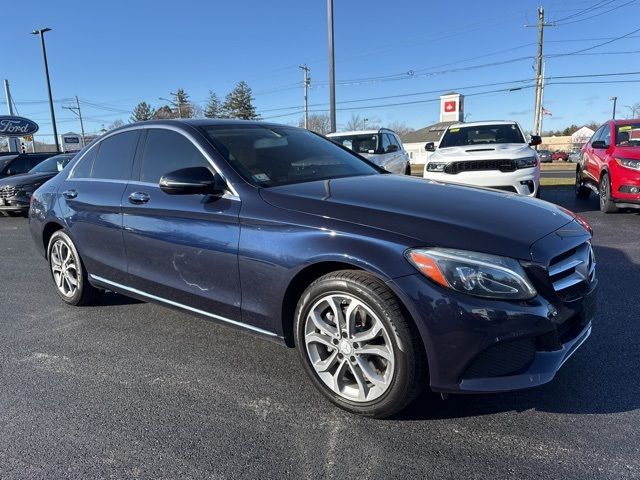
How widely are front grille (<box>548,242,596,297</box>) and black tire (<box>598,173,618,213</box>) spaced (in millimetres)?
6407

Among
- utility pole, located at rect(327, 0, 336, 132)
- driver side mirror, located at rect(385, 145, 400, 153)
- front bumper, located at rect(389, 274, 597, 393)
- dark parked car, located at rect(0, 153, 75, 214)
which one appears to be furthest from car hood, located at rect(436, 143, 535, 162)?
utility pole, located at rect(327, 0, 336, 132)

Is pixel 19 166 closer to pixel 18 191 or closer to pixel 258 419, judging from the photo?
pixel 18 191

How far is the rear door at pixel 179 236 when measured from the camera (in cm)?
306

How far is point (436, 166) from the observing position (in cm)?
858

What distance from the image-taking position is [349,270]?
2561 millimetres

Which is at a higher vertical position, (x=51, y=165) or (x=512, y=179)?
(x=51, y=165)

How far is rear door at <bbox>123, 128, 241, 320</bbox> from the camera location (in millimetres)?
3057

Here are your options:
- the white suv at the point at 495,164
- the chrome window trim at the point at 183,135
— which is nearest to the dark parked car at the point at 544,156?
the white suv at the point at 495,164

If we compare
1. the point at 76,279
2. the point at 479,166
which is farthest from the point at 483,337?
the point at 479,166

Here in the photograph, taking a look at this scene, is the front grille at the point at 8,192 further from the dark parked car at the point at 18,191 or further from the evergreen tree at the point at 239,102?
the evergreen tree at the point at 239,102

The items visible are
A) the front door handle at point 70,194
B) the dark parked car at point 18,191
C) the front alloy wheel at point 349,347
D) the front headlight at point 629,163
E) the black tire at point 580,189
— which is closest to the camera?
the front alloy wheel at point 349,347

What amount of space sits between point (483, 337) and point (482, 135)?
803 centimetres

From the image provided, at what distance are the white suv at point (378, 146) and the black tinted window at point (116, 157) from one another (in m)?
6.74

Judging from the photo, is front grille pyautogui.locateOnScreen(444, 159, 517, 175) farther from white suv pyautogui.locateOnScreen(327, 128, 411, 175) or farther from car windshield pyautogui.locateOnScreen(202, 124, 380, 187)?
car windshield pyautogui.locateOnScreen(202, 124, 380, 187)
